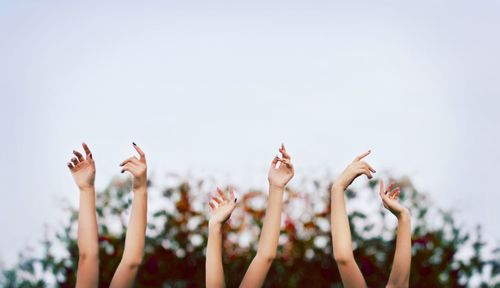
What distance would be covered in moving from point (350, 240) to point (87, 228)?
1.90 meters

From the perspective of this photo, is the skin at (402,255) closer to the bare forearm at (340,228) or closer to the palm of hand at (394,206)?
the palm of hand at (394,206)

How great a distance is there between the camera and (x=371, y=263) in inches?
495

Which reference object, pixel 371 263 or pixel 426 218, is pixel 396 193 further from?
pixel 426 218

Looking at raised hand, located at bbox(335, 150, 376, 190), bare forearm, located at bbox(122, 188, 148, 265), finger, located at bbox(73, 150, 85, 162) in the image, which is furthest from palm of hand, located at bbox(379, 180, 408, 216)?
Answer: finger, located at bbox(73, 150, 85, 162)

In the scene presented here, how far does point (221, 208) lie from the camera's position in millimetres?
6441

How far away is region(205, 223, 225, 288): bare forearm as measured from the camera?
6301 millimetres

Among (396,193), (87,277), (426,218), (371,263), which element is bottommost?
(87,277)

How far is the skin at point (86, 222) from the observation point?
625 cm

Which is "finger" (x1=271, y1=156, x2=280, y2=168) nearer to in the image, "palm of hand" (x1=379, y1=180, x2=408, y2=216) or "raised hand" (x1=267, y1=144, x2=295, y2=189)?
"raised hand" (x1=267, y1=144, x2=295, y2=189)

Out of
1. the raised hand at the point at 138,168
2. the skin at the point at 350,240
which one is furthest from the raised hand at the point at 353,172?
the raised hand at the point at 138,168

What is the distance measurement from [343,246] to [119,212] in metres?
7.04

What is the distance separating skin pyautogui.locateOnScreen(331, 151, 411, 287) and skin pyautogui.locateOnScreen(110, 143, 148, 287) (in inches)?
54.7

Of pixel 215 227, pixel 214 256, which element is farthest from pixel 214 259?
pixel 215 227

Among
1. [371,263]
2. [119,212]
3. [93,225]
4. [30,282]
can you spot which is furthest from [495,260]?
[93,225]
